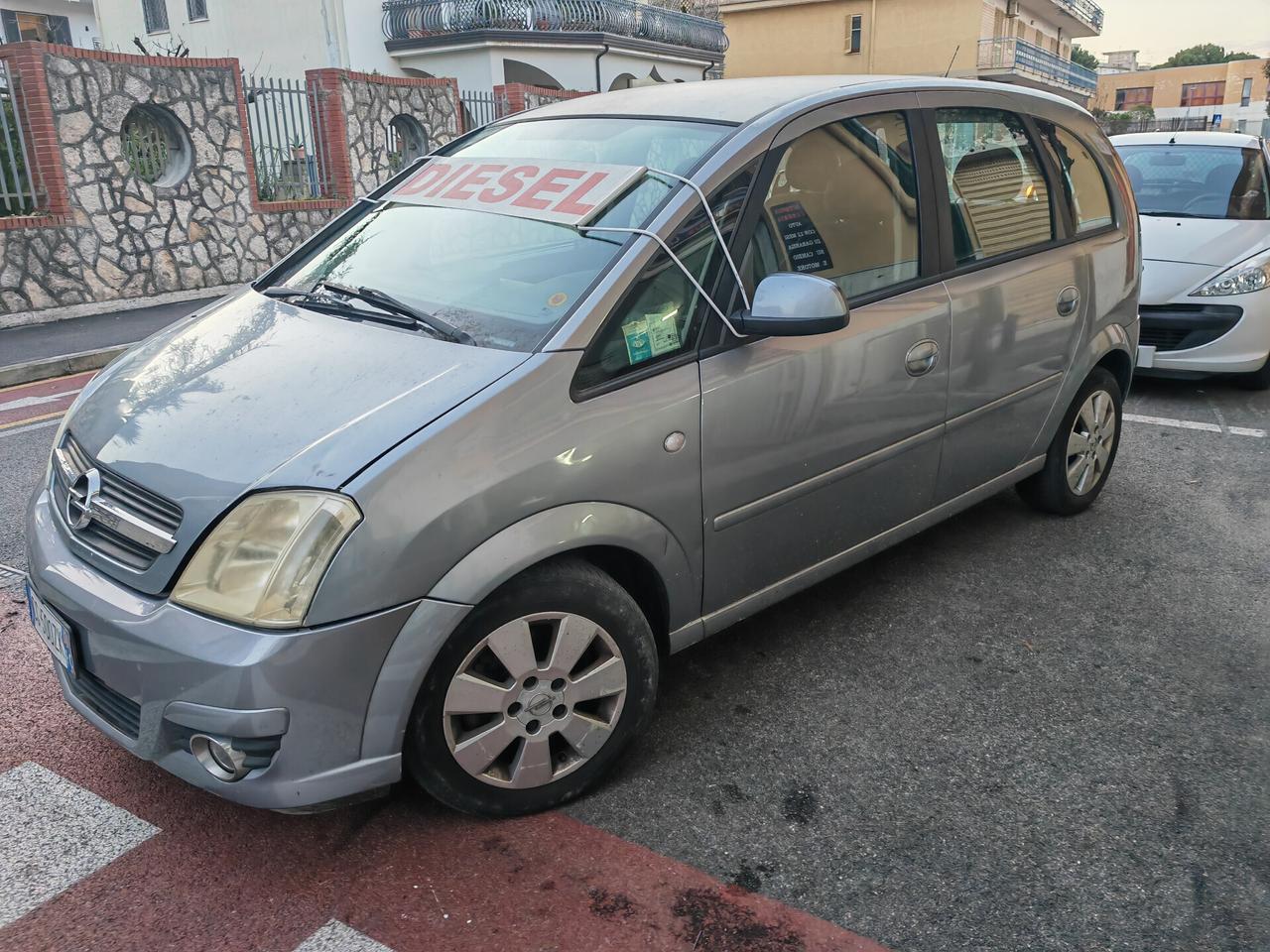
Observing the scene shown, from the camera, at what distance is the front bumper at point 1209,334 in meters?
6.64

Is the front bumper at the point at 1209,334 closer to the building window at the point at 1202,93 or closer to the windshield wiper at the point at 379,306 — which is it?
the windshield wiper at the point at 379,306

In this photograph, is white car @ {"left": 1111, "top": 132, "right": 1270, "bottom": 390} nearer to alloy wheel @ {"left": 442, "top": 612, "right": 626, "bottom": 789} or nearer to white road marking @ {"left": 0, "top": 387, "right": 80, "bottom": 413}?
alloy wheel @ {"left": 442, "top": 612, "right": 626, "bottom": 789}

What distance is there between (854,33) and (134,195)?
3652cm

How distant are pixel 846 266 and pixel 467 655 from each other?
1.72 meters

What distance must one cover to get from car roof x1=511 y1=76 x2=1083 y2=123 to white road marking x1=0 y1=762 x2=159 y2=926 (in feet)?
8.35

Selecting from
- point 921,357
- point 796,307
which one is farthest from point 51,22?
point 796,307

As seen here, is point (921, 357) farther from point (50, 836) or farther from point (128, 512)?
point (50, 836)

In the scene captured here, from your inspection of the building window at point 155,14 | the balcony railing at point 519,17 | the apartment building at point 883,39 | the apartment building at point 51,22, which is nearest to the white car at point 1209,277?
the balcony railing at point 519,17

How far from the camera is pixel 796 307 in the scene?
2838 millimetres

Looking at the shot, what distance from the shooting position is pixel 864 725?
313cm

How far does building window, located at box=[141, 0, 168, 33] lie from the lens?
27.3 metres

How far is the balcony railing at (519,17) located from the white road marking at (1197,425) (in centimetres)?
2042

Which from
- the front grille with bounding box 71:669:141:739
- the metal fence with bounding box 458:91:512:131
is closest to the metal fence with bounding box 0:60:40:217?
the metal fence with bounding box 458:91:512:131

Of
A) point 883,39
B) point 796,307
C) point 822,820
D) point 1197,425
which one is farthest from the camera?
point 883,39
